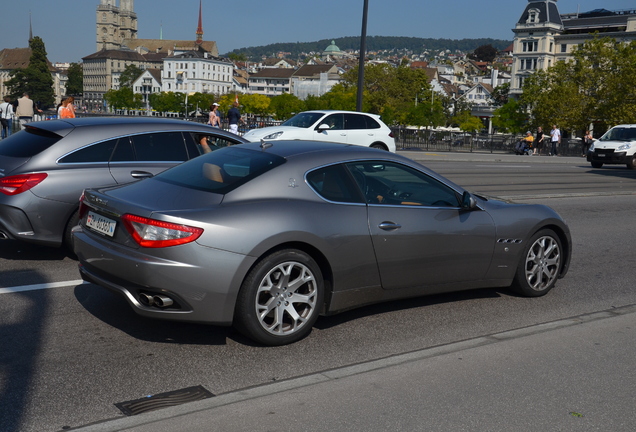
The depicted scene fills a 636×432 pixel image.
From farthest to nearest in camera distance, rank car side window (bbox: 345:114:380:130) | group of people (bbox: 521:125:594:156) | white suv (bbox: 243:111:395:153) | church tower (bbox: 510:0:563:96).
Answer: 1. church tower (bbox: 510:0:563:96)
2. group of people (bbox: 521:125:594:156)
3. car side window (bbox: 345:114:380:130)
4. white suv (bbox: 243:111:395:153)

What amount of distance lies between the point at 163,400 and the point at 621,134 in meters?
28.1

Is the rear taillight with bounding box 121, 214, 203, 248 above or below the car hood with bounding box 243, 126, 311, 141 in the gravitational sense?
below

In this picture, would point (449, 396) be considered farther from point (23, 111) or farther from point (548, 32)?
point (548, 32)

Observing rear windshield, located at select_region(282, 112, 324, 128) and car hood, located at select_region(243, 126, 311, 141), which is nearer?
car hood, located at select_region(243, 126, 311, 141)

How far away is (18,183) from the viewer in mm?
7125

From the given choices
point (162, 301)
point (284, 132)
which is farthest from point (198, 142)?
point (284, 132)

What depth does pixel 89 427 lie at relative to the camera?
3.72 metres

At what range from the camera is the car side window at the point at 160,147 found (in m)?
8.05

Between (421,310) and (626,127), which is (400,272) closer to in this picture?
(421,310)

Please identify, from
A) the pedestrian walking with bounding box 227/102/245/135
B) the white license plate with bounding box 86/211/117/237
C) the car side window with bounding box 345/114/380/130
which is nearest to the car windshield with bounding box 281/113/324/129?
the car side window with bounding box 345/114/380/130

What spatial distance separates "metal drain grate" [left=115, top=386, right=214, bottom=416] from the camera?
A: 4.00m

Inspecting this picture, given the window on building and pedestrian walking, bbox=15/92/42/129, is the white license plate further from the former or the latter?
the window on building

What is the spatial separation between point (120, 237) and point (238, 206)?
83 centimetres

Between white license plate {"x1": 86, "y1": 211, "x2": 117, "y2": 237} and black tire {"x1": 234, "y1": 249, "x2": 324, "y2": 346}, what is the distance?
1.02 meters
